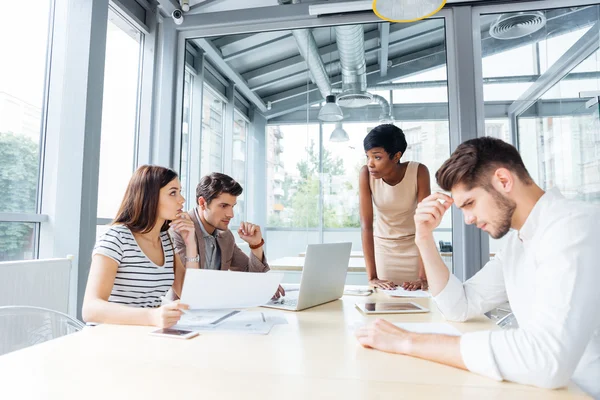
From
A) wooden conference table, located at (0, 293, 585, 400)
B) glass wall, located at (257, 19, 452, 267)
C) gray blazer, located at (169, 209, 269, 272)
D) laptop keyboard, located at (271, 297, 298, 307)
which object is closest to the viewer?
wooden conference table, located at (0, 293, 585, 400)

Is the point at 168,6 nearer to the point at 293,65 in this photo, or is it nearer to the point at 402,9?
the point at 293,65

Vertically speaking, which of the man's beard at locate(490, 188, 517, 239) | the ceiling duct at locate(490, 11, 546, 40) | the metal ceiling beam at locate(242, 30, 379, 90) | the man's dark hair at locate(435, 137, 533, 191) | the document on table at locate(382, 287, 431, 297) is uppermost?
the ceiling duct at locate(490, 11, 546, 40)

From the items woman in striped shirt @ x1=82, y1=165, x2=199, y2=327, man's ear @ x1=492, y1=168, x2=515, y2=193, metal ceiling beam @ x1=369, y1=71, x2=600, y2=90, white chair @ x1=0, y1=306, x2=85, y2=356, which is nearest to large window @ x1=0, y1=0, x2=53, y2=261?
woman in striped shirt @ x1=82, y1=165, x2=199, y2=327

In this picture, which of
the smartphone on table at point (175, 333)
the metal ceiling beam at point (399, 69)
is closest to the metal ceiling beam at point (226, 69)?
the metal ceiling beam at point (399, 69)

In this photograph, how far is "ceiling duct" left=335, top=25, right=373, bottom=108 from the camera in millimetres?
3273

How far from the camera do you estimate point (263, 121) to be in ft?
11.5

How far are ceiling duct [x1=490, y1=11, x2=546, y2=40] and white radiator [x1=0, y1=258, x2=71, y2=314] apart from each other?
10.8 ft

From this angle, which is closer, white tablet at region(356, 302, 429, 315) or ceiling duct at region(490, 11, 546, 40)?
white tablet at region(356, 302, 429, 315)

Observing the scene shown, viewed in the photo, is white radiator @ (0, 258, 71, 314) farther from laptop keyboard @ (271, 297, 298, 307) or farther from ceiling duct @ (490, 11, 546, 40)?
ceiling duct @ (490, 11, 546, 40)

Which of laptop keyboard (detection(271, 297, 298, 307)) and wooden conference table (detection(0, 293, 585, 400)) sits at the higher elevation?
laptop keyboard (detection(271, 297, 298, 307))

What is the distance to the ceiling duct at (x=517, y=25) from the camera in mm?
3045

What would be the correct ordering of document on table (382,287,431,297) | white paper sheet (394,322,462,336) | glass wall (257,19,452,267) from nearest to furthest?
white paper sheet (394,322,462,336), document on table (382,287,431,297), glass wall (257,19,452,267)

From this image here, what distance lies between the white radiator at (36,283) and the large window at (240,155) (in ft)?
4.96

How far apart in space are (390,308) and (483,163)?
0.69m
